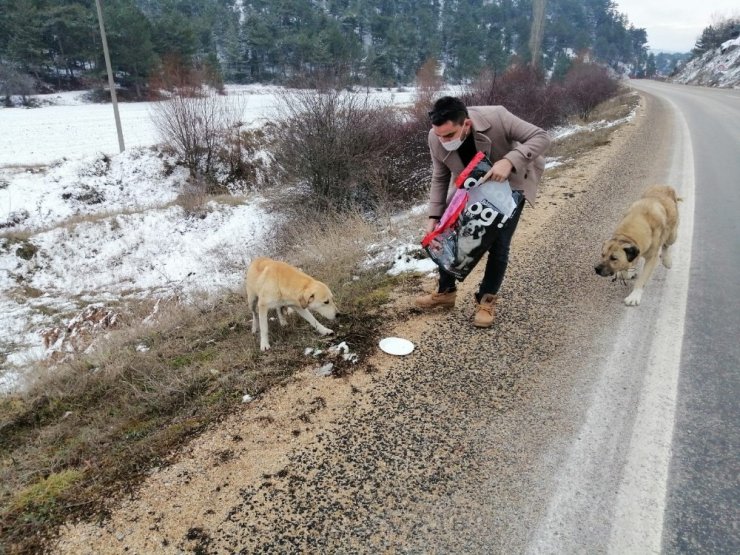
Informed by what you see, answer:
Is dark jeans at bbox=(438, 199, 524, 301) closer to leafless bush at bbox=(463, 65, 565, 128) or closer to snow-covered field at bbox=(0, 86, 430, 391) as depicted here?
snow-covered field at bbox=(0, 86, 430, 391)

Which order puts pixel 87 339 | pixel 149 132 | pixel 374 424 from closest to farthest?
pixel 374 424
pixel 87 339
pixel 149 132

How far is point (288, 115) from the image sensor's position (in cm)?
1675

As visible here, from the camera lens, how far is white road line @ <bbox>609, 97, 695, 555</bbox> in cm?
210

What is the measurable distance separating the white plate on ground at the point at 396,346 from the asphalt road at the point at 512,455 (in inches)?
4.2

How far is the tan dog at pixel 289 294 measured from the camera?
421cm

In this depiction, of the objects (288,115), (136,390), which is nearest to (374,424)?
(136,390)

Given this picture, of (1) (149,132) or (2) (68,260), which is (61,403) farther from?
(1) (149,132)

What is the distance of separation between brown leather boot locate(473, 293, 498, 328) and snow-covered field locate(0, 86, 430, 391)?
160 centimetres

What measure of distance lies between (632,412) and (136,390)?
12.9ft

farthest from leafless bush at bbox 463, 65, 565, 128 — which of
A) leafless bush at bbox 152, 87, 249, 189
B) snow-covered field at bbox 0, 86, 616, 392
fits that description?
leafless bush at bbox 152, 87, 249, 189

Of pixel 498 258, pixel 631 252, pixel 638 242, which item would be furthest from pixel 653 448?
pixel 638 242

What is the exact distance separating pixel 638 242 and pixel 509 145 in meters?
2.06

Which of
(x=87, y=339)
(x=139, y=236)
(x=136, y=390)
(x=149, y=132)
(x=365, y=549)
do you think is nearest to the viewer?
(x=365, y=549)

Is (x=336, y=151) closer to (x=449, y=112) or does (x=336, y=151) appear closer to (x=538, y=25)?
(x=449, y=112)
